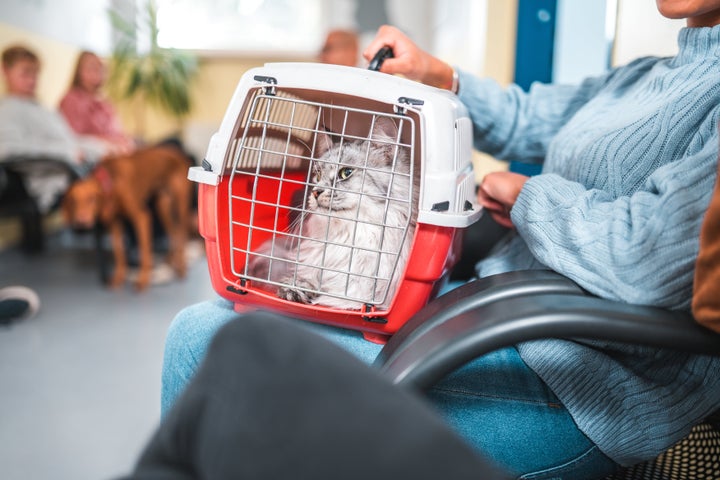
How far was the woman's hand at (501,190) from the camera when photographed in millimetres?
893

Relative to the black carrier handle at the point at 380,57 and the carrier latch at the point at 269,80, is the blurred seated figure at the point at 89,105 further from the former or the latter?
the carrier latch at the point at 269,80

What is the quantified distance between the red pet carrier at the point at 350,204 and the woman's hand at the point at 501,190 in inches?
1.6

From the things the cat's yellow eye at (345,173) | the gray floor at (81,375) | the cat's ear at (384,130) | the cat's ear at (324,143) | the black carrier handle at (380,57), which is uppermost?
the black carrier handle at (380,57)

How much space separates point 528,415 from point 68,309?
2.41 meters

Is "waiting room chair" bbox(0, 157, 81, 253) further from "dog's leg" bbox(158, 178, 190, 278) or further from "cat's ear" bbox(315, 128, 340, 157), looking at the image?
"cat's ear" bbox(315, 128, 340, 157)

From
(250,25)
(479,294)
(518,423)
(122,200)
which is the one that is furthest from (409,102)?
(250,25)

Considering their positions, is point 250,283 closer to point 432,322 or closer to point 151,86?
point 432,322

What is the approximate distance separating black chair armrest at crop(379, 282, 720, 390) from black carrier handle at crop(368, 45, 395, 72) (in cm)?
57

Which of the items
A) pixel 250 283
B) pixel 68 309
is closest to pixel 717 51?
pixel 250 283

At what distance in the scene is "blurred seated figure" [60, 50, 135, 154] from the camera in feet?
12.4

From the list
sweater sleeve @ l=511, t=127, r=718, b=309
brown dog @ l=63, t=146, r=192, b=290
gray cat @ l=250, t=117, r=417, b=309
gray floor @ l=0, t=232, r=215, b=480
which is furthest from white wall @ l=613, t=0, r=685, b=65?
brown dog @ l=63, t=146, r=192, b=290

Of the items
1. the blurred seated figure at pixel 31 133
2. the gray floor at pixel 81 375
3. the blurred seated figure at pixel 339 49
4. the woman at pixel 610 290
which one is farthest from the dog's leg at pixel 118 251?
the woman at pixel 610 290

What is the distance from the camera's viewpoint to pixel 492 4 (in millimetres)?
2172

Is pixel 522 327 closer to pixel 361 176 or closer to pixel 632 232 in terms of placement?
pixel 632 232
